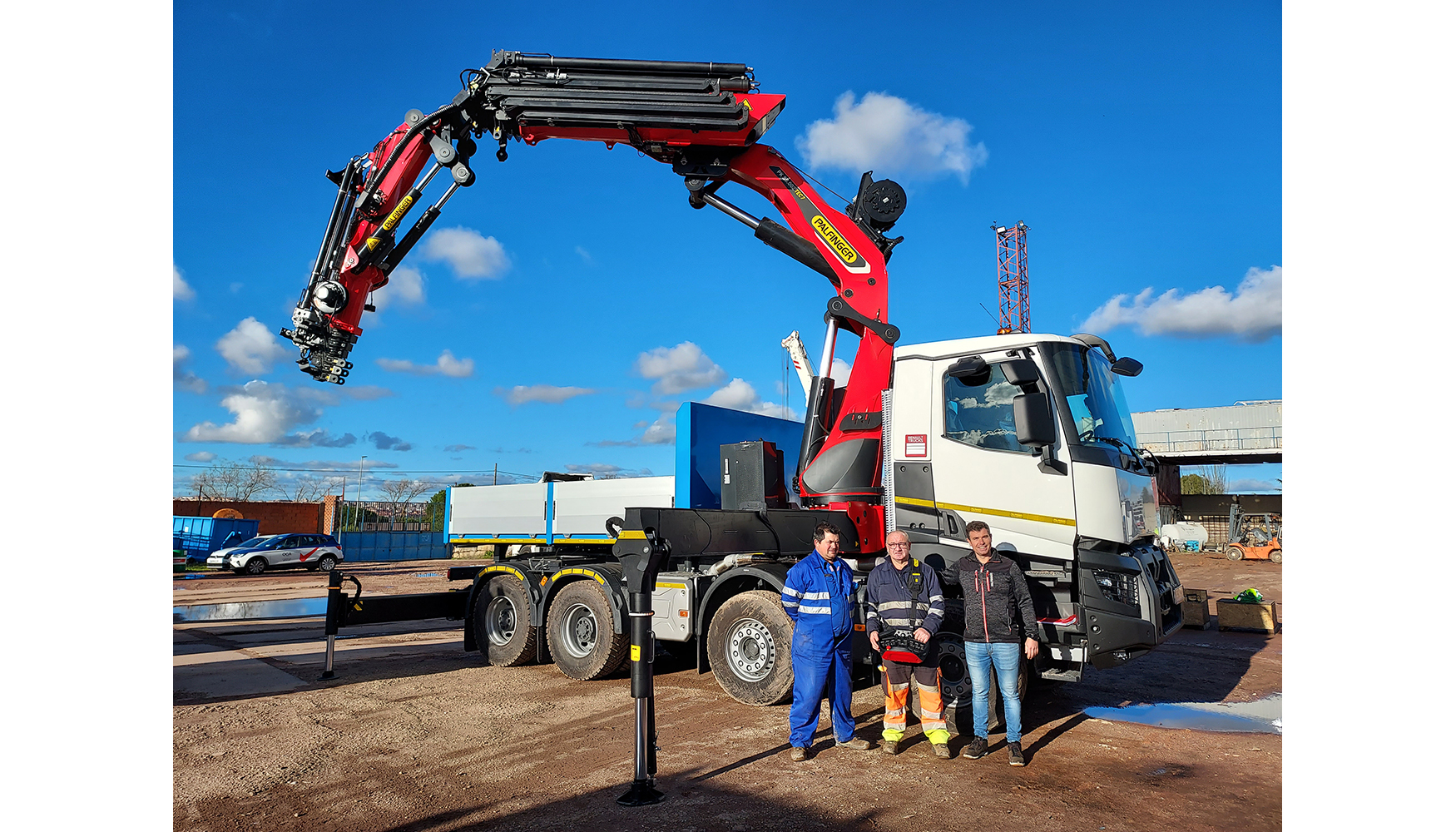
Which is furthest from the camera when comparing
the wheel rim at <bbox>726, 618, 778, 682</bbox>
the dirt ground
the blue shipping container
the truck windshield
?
the blue shipping container

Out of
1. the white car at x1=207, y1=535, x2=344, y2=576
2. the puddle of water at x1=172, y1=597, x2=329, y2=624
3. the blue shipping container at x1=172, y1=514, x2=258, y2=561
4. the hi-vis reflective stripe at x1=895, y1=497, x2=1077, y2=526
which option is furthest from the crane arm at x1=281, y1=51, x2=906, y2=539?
the blue shipping container at x1=172, y1=514, x2=258, y2=561

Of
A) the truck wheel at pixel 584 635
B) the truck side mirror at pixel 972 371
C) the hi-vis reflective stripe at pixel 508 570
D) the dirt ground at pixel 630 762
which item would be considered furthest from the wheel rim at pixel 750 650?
the hi-vis reflective stripe at pixel 508 570

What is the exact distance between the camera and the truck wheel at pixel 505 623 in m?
9.65

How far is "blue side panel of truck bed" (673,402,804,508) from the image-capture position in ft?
27.2

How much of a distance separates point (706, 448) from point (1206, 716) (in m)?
→ 5.22

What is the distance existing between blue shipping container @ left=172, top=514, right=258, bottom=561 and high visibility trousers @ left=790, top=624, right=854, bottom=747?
34.7 m

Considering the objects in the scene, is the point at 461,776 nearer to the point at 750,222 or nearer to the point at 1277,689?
the point at 750,222

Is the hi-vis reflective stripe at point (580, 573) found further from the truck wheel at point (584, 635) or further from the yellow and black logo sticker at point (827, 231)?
the yellow and black logo sticker at point (827, 231)

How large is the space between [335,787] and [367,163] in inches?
244

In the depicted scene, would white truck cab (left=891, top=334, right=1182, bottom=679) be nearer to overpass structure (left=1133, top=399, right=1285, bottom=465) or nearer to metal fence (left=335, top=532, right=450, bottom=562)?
metal fence (left=335, top=532, right=450, bottom=562)

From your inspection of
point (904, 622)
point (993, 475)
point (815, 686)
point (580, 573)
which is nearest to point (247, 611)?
point (580, 573)

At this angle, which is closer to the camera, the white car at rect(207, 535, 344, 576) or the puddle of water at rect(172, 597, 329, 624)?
the puddle of water at rect(172, 597, 329, 624)

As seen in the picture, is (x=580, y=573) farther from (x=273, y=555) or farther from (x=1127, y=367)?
(x=273, y=555)

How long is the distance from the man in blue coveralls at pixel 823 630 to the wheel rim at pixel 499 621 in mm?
4838
